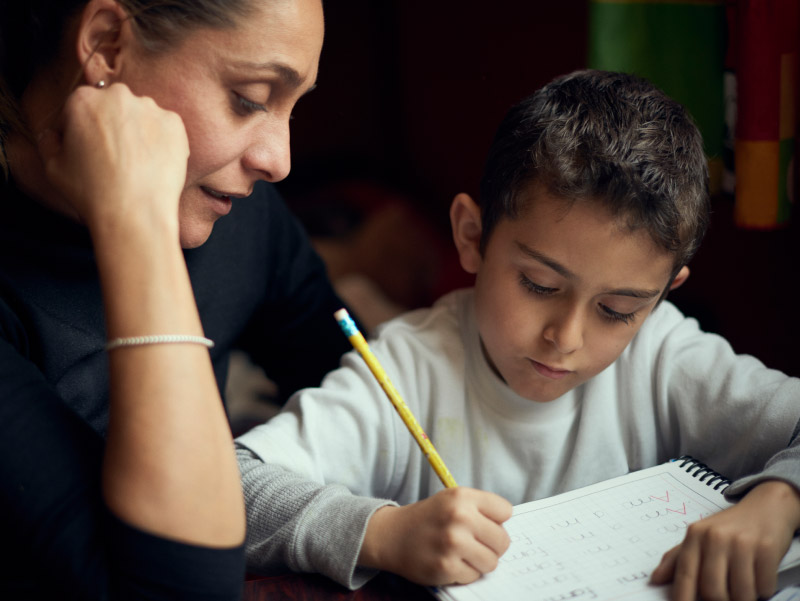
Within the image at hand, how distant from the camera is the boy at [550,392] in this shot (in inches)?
27.1

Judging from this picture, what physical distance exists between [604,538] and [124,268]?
19.0 inches

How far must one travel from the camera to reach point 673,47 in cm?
121

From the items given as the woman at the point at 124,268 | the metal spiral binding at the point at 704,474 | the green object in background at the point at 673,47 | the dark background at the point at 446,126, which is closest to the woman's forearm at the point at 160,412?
the woman at the point at 124,268

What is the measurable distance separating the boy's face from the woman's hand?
368mm

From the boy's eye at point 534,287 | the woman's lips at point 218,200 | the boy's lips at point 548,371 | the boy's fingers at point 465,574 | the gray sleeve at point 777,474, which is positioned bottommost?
the boy's fingers at point 465,574

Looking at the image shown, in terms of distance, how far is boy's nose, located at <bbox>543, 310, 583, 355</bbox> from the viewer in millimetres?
824

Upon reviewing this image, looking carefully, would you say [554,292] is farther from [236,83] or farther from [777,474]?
[236,83]

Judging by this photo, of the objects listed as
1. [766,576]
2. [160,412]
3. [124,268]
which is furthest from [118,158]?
[766,576]

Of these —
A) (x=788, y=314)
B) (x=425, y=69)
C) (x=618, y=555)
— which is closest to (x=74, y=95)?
(x=618, y=555)

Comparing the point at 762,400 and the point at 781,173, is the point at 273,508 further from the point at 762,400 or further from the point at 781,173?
the point at 781,173

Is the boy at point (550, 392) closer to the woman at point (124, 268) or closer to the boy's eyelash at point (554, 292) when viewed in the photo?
the boy's eyelash at point (554, 292)

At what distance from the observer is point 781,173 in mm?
1092

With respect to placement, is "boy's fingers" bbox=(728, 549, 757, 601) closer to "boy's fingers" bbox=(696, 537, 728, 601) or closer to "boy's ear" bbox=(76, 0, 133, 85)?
"boy's fingers" bbox=(696, 537, 728, 601)

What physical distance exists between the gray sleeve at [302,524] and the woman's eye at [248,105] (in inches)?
14.2
